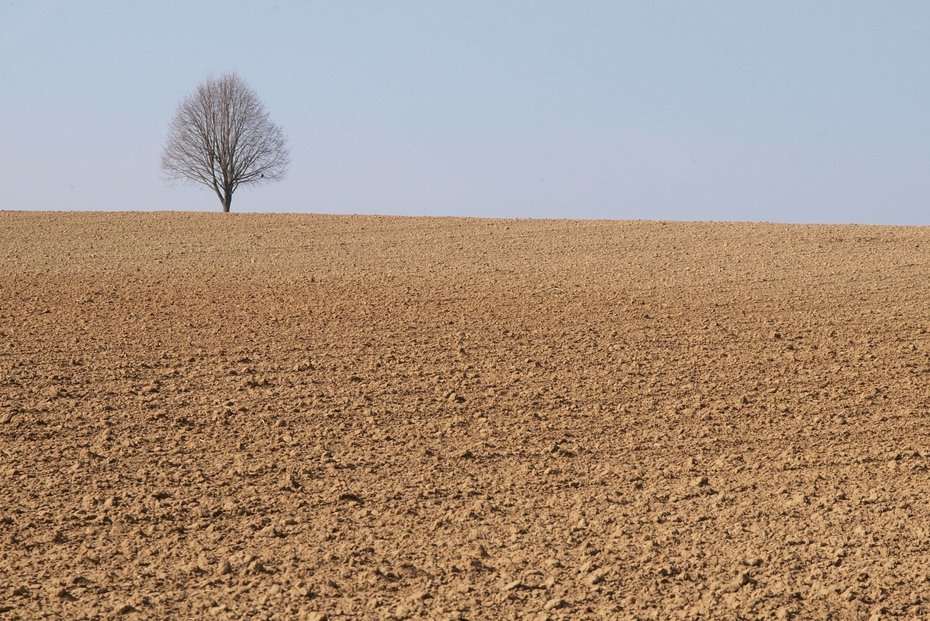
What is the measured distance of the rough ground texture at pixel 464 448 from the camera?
17.3 ft

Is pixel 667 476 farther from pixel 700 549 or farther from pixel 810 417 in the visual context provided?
pixel 810 417

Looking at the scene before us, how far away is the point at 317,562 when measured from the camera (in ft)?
18.3

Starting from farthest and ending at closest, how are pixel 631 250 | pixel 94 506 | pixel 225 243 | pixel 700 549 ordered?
pixel 225 243
pixel 631 250
pixel 94 506
pixel 700 549

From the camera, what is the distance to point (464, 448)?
7.91m

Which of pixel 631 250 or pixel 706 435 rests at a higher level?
pixel 631 250

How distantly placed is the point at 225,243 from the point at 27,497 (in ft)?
55.1

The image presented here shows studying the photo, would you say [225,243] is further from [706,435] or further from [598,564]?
[598,564]

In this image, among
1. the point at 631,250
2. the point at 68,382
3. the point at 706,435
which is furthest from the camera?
the point at 631,250

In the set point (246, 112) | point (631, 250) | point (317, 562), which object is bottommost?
point (317, 562)

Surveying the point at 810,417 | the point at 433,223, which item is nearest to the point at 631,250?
the point at 433,223

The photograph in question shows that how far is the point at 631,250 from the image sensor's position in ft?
70.1

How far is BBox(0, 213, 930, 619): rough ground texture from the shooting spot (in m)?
5.27

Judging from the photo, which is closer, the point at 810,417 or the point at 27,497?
the point at 27,497

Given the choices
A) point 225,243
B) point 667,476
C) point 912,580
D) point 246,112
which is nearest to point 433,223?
point 225,243
